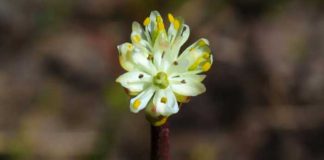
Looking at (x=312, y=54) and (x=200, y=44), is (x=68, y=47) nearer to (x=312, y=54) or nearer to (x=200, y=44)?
(x=312, y=54)

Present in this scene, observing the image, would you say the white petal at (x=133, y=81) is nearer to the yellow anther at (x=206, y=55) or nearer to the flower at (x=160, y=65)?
the flower at (x=160, y=65)

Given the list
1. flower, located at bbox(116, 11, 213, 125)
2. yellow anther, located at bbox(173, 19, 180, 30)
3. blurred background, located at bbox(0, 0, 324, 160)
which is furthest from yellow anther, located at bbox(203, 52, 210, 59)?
blurred background, located at bbox(0, 0, 324, 160)

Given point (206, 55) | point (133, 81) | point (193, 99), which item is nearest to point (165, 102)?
point (133, 81)

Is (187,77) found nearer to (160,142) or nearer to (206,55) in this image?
(206,55)

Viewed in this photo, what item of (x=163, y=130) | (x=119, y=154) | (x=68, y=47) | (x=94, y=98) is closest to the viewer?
(x=163, y=130)

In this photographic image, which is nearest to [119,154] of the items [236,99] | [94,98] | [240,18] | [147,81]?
[94,98]

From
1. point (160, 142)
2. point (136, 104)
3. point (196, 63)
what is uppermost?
point (196, 63)

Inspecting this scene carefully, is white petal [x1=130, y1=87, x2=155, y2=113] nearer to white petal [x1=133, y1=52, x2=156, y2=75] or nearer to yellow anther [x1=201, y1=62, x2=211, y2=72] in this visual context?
white petal [x1=133, y1=52, x2=156, y2=75]
